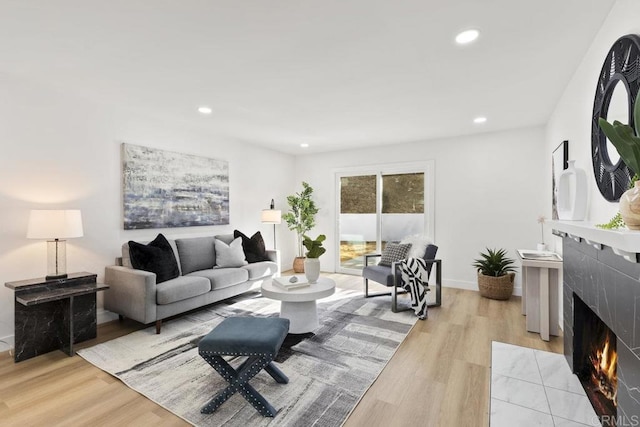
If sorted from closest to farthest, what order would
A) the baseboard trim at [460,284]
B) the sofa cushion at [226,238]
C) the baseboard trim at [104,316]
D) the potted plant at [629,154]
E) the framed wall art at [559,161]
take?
the potted plant at [629,154], the framed wall art at [559,161], the baseboard trim at [104,316], the sofa cushion at [226,238], the baseboard trim at [460,284]

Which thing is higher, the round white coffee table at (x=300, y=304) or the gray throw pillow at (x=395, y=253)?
the gray throw pillow at (x=395, y=253)

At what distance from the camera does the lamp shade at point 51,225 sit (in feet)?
8.57

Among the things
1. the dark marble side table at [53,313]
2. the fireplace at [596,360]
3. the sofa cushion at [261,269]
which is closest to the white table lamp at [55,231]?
the dark marble side table at [53,313]

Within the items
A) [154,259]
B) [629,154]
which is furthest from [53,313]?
[629,154]

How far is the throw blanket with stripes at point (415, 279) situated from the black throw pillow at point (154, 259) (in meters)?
2.74

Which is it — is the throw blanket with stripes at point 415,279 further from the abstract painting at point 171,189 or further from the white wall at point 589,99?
the abstract painting at point 171,189

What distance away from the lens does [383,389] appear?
2137 mm

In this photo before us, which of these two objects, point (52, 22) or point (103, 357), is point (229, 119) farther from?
point (103, 357)

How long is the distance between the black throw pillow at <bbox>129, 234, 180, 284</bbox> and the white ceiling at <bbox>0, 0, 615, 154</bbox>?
5.32 feet

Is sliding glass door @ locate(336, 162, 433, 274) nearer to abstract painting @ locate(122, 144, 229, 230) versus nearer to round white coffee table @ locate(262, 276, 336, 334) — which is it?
abstract painting @ locate(122, 144, 229, 230)

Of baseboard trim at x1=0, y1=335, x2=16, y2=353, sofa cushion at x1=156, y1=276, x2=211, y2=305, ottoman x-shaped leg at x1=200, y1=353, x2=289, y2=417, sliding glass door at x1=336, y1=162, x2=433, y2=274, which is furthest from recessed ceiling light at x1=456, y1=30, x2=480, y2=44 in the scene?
baseboard trim at x1=0, y1=335, x2=16, y2=353

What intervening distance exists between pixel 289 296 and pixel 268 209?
2973mm

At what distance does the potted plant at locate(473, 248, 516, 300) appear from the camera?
4.10m

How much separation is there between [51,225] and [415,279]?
373cm
